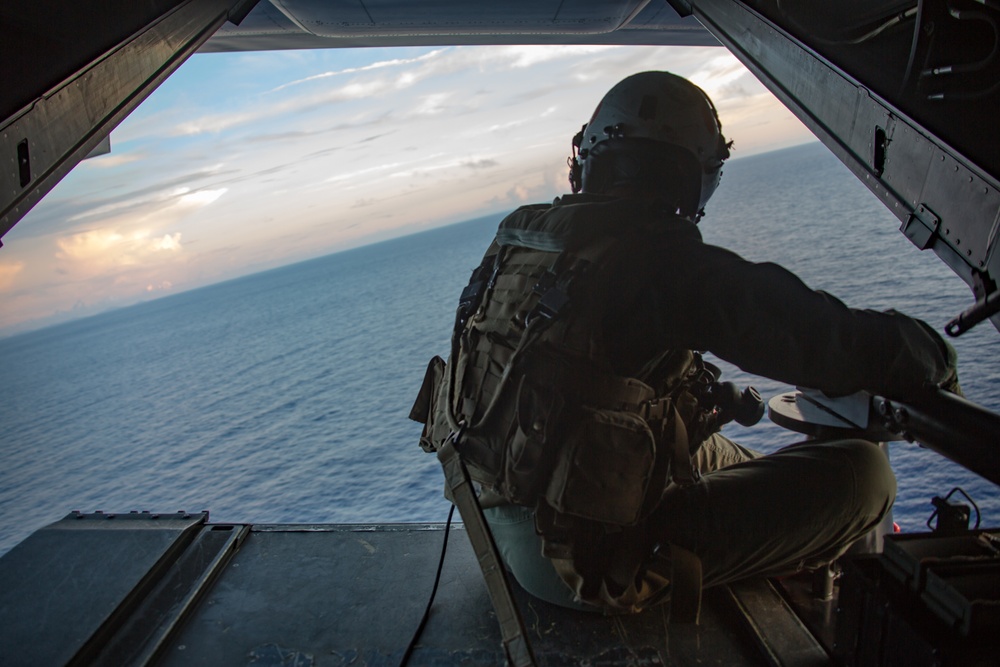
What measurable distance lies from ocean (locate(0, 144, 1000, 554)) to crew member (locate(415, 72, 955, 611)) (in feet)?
7.15

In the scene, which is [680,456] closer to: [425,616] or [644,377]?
[644,377]

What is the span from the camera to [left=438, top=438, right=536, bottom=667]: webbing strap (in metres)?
1.48

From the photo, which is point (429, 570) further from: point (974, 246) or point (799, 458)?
point (974, 246)

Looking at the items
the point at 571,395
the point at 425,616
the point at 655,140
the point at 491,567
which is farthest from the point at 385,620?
the point at 655,140

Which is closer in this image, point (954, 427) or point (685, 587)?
point (954, 427)

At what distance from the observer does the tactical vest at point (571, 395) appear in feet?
4.89

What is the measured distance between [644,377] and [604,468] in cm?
28

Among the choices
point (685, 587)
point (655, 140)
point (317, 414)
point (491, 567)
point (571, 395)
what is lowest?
point (317, 414)

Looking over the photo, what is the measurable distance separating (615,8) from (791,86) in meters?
1.93

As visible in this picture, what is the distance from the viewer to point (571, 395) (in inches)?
60.0

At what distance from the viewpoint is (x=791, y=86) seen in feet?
5.74

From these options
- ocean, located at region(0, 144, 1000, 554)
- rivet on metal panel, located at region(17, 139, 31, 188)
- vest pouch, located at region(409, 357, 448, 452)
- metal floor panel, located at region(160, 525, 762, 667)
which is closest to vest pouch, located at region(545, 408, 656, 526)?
metal floor panel, located at region(160, 525, 762, 667)

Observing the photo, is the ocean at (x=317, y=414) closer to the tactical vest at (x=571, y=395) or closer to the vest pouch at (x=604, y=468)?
the tactical vest at (x=571, y=395)

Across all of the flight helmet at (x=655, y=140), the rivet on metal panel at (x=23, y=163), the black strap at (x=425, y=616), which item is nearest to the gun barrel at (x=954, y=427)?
the flight helmet at (x=655, y=140)
